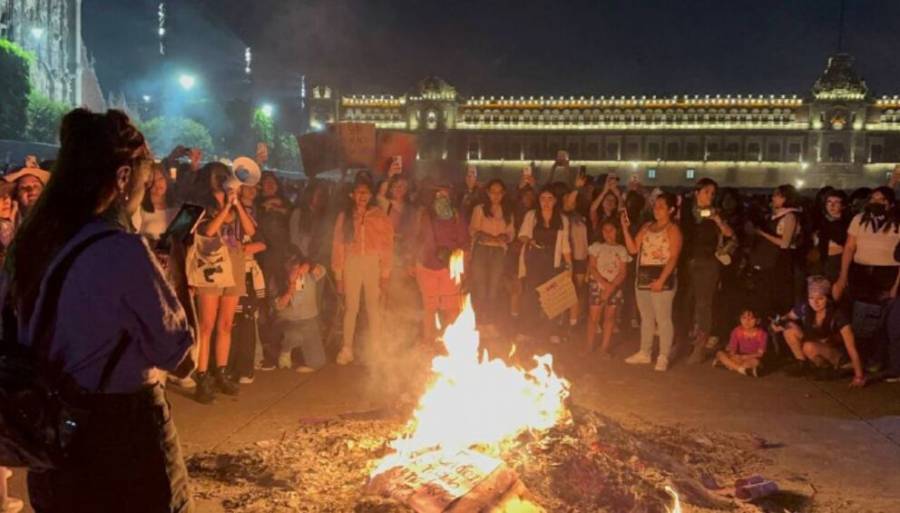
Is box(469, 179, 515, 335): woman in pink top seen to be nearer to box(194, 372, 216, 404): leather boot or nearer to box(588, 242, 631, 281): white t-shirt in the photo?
box(588, 242, 631, 281): white t-shirt

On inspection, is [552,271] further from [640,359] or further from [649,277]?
[640,359]

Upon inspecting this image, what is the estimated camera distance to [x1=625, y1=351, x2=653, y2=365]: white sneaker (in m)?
9.43

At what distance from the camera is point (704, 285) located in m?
9.44

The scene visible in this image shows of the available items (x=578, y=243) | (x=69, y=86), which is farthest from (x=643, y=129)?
(x=578, y=243)

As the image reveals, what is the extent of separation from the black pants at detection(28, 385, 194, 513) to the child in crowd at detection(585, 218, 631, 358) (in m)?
7.63

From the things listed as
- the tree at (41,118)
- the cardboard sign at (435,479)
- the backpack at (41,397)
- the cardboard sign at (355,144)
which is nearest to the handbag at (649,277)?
the cardboard sign at (435,479)

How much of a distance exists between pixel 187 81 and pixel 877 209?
272 ft

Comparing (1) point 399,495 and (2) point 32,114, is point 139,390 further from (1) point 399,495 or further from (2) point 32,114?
(2) point 32,114

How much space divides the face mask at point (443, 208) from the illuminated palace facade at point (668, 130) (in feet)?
265

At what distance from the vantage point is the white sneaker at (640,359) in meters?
9.43

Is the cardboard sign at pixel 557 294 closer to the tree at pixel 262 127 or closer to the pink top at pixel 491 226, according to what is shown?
the pink top at pixel 491 226

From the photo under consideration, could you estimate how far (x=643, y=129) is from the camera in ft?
315

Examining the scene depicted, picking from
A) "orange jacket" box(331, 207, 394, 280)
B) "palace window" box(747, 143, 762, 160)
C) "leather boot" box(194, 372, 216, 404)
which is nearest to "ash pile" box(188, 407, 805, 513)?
"leather boot" box(194, 372, 216, 404)

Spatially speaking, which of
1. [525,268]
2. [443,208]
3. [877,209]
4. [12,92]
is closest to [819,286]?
[877,209]
